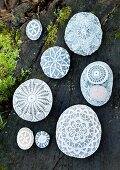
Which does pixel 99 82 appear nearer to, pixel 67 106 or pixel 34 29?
pixel 67 106

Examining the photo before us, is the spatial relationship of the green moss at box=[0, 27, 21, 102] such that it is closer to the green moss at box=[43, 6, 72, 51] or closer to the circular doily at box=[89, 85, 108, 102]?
the green moss at box=[43, 6, 72, 51]

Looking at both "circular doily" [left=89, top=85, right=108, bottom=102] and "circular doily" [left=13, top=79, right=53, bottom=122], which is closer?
"circular doily" [left=89, top=85, right=108, bottom=102]

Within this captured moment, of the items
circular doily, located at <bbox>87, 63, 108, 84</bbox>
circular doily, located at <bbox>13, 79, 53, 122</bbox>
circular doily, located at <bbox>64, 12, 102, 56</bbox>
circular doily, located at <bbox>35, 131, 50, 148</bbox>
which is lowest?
circular doily, located at <bbox>35, 131, 50, 148</bbox>

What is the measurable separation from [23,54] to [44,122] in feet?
2.01

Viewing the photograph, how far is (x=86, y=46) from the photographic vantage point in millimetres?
3521

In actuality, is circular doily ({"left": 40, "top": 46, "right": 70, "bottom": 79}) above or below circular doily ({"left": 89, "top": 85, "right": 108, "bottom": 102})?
above

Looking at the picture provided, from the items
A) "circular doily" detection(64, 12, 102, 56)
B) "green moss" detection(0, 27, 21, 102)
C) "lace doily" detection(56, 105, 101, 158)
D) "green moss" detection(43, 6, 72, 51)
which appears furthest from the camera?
"green moss" detection(0, 27, 21, 102)

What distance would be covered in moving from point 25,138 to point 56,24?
37.7 inches

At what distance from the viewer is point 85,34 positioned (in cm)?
352

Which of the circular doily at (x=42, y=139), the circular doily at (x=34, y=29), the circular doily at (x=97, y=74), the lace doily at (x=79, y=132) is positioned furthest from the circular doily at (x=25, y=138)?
the circular doily at (x=34, y=29)

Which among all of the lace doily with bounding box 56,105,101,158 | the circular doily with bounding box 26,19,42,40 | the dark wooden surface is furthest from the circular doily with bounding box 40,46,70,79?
the lace doily with bounding box 56,105,101,158

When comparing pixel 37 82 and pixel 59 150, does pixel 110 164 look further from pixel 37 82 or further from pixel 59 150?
pixel 37 82

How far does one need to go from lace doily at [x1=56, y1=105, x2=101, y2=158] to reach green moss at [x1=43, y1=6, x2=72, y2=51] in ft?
2.02

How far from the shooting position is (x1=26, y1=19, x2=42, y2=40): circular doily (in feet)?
12.1
